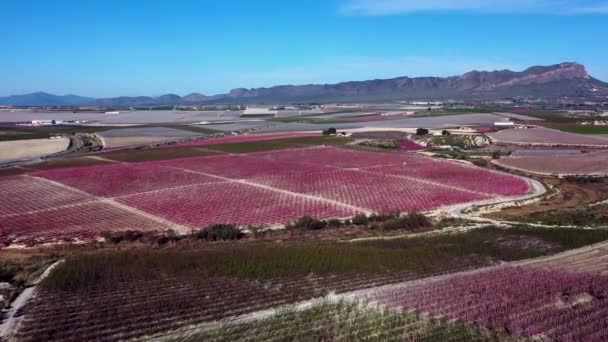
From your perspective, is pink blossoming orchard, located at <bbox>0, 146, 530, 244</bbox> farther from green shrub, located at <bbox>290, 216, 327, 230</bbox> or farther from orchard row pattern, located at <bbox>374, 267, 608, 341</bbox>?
orchard row pattern, located at <bbox>374, 267, 608, 341</bbox>

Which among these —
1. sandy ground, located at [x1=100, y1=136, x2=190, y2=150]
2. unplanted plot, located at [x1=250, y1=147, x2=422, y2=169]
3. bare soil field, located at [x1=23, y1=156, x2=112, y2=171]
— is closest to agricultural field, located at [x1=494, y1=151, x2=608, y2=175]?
unplanted plot, located at [x1=250, y1=147, x2=422, y2=169]

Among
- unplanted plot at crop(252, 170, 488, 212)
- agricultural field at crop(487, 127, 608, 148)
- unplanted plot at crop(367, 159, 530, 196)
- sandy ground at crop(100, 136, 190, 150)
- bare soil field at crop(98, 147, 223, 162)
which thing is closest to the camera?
unplanted plot at crop(252, 170, 488, 212)

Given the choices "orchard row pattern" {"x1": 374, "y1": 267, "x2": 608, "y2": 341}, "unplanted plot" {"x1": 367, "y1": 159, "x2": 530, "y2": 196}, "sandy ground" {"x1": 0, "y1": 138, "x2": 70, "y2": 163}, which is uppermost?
"sandy ground" {"x1": 0, "y1": 138, "x2": 70, "y2": 163}

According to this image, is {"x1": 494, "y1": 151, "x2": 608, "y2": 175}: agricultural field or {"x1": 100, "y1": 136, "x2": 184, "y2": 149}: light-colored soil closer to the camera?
{"x1": 494, "y1": 151, "x2": 608, "y2": 175}: agricultural field

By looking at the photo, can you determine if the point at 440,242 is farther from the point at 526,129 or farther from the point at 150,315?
the point at 526,129

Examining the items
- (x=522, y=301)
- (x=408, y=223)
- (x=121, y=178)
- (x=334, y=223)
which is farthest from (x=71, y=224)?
(x=522, y=301)

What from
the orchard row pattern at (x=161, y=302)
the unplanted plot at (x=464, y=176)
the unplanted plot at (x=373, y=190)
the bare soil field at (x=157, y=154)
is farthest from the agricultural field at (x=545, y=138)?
the orchard row pattern at (x=161, y=302)
